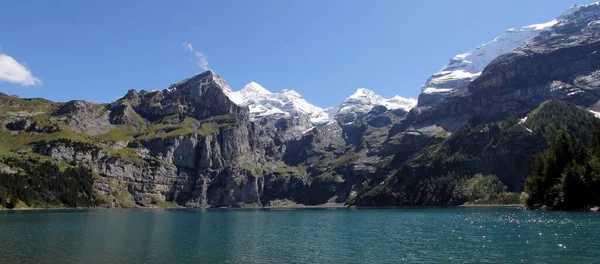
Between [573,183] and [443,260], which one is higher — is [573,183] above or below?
above

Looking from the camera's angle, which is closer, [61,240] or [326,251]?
[326,251]

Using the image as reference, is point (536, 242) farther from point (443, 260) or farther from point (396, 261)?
point (396, 261)

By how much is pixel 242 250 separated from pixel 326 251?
1263 cm

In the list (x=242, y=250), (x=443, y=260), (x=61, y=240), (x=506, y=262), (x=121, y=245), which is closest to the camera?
(x=506, y=262)

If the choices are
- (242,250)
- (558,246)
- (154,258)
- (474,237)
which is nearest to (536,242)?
(558,246)

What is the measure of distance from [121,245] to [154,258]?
17505 millimetres

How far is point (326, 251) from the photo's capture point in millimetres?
66438

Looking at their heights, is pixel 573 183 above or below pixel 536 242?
above

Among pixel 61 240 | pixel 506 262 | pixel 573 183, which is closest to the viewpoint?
pixel 506 262

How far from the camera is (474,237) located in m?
75.6

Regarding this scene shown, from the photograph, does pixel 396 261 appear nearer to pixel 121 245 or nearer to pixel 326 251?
pixel 326 251

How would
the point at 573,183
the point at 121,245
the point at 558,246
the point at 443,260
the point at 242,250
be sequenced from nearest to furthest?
the point at 443,260 → the point at 558,246 → the point at 242,250 → the point at 121,245 → the point at 573,183

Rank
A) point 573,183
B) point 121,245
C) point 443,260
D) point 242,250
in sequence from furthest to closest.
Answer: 1. point 573,183
2. point 121,245
3. point 242,250
4. point 443,260

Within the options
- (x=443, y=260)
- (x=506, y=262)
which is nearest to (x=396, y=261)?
(x=443, y=260)
